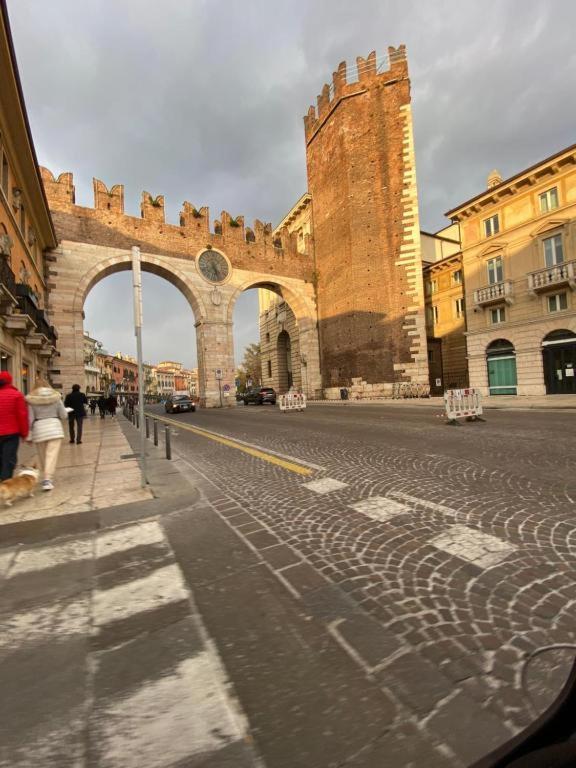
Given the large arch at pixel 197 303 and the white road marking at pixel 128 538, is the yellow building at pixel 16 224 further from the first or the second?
the white road marking at pixel 128 538

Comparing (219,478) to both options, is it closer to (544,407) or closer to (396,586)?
(396,586)

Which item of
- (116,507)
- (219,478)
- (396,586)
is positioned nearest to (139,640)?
(396,586)

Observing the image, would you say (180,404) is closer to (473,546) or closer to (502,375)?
(502,375)

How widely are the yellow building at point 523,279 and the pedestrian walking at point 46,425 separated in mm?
22578

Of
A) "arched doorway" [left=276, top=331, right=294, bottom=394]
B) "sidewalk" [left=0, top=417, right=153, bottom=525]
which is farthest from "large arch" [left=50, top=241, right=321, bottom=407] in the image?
"sidewalk" [left=0, top=417, right=153, bottom=525]

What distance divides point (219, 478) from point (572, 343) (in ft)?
69.9

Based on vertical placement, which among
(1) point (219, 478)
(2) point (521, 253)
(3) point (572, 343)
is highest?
(2) point (521, 253)

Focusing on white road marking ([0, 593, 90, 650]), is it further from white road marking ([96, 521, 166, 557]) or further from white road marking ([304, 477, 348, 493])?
white road marking ([304, 477, 348, 493])

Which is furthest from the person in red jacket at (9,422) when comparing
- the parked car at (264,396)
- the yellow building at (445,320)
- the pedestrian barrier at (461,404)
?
the yellow building at (445,320)

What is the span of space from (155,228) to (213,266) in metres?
4.98

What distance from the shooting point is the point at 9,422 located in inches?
191

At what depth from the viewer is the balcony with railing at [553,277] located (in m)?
18.4

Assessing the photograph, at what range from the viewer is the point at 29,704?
1.44 m

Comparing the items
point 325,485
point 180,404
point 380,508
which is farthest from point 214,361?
point 380,508
